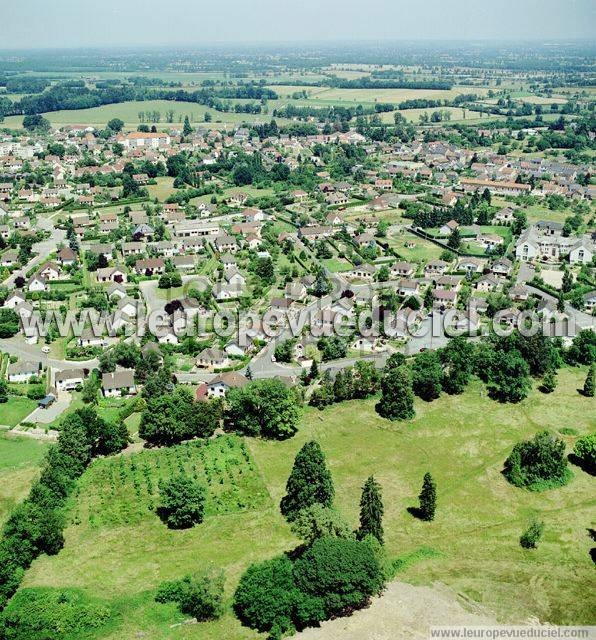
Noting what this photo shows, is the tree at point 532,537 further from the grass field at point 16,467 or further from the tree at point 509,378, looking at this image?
the grass field at point 16,467

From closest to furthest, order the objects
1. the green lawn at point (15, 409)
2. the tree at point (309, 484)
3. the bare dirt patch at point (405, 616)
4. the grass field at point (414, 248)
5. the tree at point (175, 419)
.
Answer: the bare dirt patch at point (405, 616) < the tree at point (309, 484) < the tree at point (175, 419) < the green lawn at point (15, 409) < the grass field at point (414, 248)

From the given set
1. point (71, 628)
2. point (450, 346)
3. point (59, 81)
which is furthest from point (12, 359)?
point (59, 81)

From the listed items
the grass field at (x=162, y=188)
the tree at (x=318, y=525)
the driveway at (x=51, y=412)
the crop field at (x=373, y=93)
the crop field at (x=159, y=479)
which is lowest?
the crop field at (x=159, y=479)

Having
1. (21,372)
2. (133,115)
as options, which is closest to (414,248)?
(21,372)

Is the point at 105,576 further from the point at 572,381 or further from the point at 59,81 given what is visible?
the point at 59,81

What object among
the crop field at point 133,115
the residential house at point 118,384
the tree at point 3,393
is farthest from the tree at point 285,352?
the crop field at point 133,115

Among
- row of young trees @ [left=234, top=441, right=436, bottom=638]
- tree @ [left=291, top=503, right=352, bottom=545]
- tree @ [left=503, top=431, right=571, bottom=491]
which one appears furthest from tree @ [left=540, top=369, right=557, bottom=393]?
tree @ [left=291, top=503, right=352, bottom=545]
